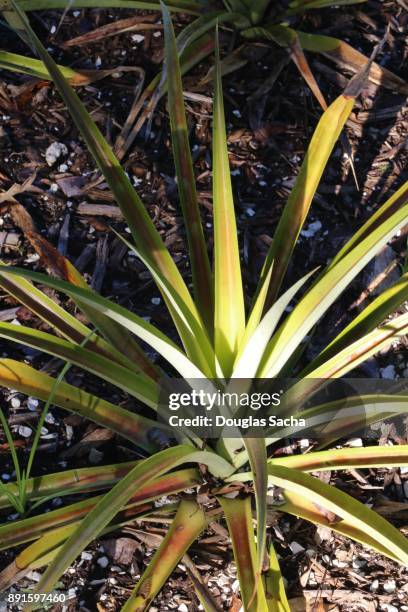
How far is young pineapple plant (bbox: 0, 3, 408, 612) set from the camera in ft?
4.10

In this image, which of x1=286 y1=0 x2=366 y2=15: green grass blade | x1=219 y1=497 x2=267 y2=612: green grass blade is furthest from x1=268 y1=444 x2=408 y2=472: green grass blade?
x1=286 y1=0 x2=366 y2=15: green grass blade

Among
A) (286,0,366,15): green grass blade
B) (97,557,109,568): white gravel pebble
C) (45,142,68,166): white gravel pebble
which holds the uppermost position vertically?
(286,0,366,15): green grass blade

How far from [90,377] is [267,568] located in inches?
23.6

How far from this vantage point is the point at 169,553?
1351 mm

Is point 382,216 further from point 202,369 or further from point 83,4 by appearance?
point 83,4

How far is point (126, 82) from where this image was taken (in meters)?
2.21

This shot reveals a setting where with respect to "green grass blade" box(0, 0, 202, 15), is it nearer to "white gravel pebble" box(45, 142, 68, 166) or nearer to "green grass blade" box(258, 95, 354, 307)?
"white gravel pebble" box(45, 142, 68, 166)

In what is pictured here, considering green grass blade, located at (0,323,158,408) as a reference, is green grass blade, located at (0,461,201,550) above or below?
below

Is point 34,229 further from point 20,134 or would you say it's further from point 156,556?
point 156,556

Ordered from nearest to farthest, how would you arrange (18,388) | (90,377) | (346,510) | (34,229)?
1. (346,510)
2. (18,388)
3. (90,377)
4. (34,229)

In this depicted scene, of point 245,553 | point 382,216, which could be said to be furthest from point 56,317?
point 382,216

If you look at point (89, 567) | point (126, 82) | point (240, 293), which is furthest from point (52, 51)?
point (89, 567)

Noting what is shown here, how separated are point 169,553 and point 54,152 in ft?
3.97

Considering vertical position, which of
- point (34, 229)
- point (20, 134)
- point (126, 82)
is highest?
point (126, 82)
